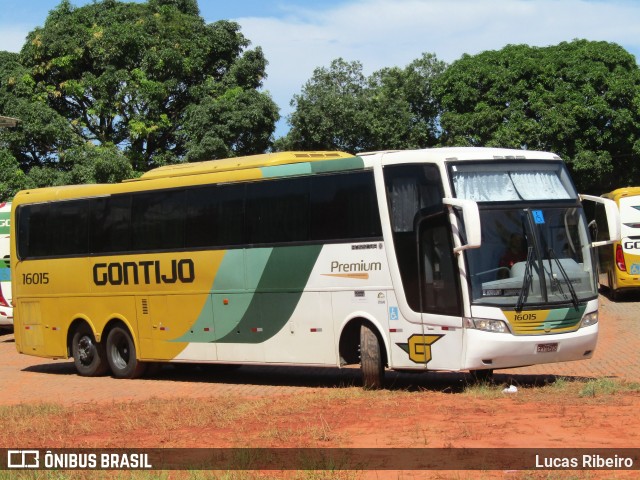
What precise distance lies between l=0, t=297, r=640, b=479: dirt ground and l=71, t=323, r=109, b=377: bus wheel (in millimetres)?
1397

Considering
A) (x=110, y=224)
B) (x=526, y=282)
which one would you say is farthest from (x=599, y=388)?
(x=110, y=224)

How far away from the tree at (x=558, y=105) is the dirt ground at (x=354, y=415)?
2346 centimetres

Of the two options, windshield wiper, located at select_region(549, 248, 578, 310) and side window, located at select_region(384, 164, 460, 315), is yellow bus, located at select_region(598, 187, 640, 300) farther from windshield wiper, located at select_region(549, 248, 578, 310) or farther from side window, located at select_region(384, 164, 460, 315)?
side window, located at select_region(384, 164, 460, 315)

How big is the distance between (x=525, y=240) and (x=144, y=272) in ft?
25.1

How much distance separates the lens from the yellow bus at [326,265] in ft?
48.0

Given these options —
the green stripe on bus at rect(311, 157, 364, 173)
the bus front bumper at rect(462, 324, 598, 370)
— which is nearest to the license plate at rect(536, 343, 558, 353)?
the bus front bumper at rect(462, 324, 598, 370)

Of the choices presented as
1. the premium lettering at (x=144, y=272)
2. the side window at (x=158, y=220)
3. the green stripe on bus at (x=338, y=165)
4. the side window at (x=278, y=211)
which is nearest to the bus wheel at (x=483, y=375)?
the side window at (x=278, y=211)

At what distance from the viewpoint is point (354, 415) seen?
12.3m

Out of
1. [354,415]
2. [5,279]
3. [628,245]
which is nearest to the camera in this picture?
[354,415]

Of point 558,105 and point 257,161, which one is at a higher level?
point 558,105

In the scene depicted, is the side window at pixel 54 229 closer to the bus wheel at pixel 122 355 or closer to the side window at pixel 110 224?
the side window at pixel 110 224

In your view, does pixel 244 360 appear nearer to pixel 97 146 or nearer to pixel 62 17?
pixel 97 146

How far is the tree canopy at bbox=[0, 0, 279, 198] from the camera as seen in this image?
39312 mm

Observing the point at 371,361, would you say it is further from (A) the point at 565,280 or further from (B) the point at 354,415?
(B) the point at 354,415
